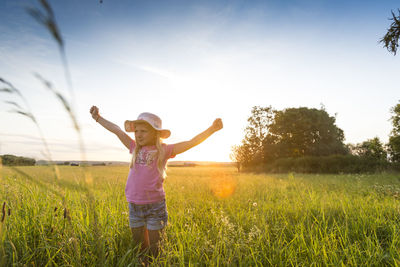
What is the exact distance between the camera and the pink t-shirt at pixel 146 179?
10.7ft

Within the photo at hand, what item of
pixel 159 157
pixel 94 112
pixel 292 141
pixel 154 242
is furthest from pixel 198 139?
pixel 292 141

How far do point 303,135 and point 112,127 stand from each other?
40855 millimetres

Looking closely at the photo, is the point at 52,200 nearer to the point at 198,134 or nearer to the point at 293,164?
the point at 198,134

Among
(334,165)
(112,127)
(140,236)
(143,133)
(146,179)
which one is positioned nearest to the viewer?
(140,236)

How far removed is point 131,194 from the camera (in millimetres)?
3316

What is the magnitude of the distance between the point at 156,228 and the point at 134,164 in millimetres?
989

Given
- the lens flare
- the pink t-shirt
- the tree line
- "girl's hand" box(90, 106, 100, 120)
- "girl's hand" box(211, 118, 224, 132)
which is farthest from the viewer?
the tree line

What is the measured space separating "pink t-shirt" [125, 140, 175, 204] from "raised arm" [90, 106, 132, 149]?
433mm

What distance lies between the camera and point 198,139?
3.24 meters

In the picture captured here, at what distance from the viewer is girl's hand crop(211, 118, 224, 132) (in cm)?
310

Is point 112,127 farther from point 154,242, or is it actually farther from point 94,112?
point 154,242

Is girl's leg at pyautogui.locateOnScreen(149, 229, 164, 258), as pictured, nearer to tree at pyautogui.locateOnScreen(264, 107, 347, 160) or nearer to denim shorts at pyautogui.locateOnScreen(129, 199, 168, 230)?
denim shorts at pyautogui.locateOnScreen(129, 199, 168, 230)

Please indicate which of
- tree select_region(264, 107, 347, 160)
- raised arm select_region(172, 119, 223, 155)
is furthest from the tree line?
raised arm select_region(172, 119, 223, 155)

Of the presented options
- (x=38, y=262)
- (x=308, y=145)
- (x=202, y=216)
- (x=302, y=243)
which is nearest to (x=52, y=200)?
(x=38, y=262)
